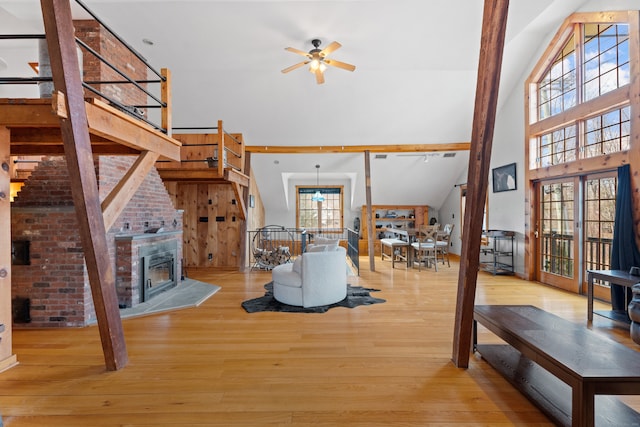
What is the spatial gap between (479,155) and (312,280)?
8.26ft

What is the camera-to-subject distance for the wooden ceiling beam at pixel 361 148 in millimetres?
7110

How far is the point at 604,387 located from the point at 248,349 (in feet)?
8.19

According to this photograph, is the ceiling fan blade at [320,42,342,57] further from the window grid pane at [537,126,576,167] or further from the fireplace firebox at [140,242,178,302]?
the window grid pane at [537,126,576,167]

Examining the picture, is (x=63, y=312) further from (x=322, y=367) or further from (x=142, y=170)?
(x=322, y=367)

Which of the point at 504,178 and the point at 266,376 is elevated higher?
the point at 504,178

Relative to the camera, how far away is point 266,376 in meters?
2.31

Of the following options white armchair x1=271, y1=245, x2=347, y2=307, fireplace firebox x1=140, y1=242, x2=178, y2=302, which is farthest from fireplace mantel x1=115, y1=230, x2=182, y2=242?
white armchair x1=271, y1=245, x2=347, y2=307

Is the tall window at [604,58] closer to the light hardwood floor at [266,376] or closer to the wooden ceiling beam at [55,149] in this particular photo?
the light hardwood floor at [266,376]

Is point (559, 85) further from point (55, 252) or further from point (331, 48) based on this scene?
point (55, 252)

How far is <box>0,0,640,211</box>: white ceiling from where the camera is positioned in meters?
3.71

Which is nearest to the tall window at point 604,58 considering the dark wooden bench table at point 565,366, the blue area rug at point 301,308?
the dark wooden bench table at point 565,366

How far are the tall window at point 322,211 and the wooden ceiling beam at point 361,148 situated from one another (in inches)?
113

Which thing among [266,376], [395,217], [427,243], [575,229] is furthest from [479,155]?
[395,217]

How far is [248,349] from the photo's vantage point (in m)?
2.76
